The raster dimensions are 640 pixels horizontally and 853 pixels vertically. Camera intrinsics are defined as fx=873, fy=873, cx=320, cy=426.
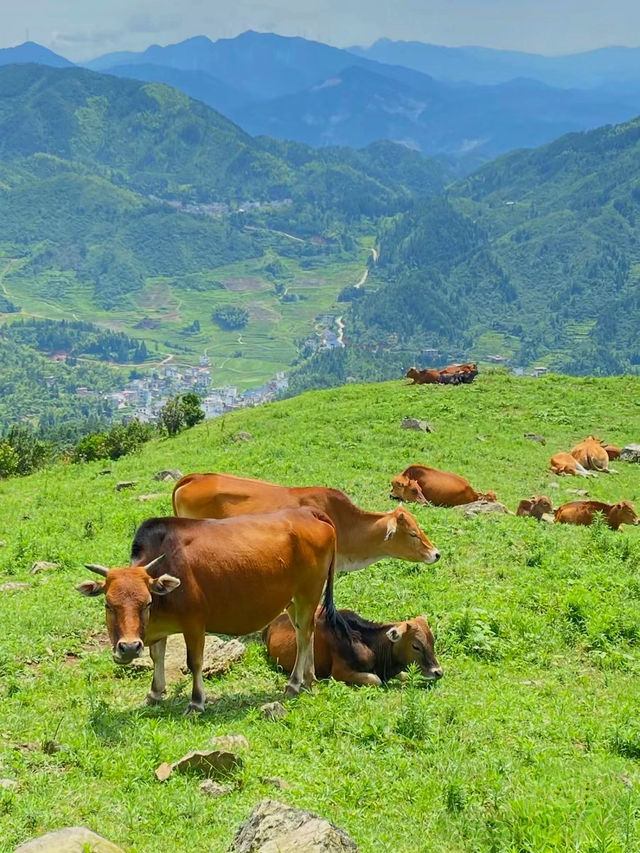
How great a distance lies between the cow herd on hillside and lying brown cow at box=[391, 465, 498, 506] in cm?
884

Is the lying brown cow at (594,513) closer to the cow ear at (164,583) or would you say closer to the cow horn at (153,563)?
the cow horn at (153,563)

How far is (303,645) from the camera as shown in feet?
34.9

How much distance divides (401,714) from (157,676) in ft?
9.15

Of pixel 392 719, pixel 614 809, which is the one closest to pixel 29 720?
pixel 392 719

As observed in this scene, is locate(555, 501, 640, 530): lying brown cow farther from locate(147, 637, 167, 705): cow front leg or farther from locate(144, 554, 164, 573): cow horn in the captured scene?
locate(144, 554, 164, 573): cow horn

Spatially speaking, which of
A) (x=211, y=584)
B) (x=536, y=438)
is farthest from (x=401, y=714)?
(x=536, y=438)

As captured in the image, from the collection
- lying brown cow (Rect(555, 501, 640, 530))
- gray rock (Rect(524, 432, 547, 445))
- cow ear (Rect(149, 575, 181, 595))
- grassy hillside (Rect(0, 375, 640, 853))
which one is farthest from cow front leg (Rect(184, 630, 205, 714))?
gray rock (Rect(524, 432, 547, 445))

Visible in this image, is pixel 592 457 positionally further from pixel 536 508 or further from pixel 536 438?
pixel 536 508

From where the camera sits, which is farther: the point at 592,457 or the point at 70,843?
the point at 592,457

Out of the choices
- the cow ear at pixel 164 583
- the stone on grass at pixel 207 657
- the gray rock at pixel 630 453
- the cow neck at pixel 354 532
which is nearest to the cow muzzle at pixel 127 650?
the cow ear at pixel 164 583

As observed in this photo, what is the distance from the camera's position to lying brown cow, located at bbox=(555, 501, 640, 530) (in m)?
20.0

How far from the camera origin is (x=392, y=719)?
9.27m

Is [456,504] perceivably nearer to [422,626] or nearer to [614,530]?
[614,530]

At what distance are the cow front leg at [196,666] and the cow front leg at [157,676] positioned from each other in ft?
1.38
